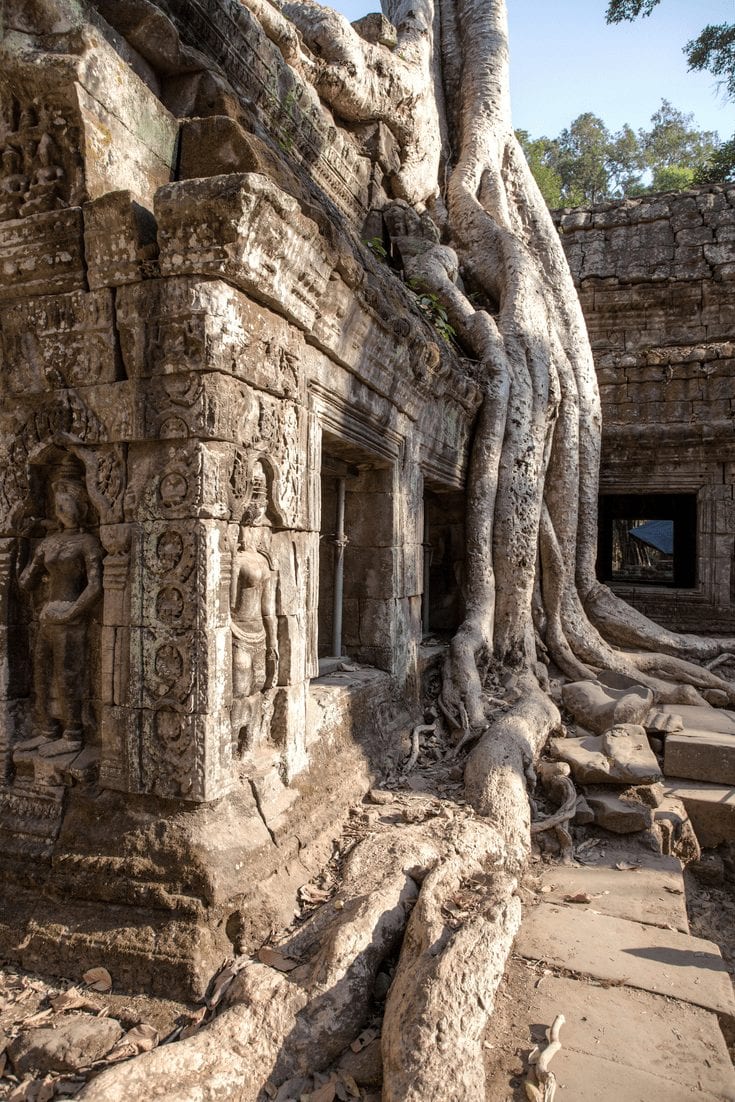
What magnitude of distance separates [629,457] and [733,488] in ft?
4.03

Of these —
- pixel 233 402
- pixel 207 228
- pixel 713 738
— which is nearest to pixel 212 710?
pixel 233 402

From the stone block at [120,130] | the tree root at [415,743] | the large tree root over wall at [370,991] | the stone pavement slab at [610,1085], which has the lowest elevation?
the stone pavement slab at [610,1085]

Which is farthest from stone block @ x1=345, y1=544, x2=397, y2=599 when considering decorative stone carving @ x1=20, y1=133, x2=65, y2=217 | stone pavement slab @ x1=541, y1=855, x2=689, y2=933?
decorative stone carving @ x1=20, y1=133, x2=65, y2=217

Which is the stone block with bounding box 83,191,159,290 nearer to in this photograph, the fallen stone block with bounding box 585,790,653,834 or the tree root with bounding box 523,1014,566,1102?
the tree root with bounding box 523,1014,566,1102

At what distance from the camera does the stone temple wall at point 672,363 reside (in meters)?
7.87

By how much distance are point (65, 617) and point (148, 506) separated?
22.5 inches

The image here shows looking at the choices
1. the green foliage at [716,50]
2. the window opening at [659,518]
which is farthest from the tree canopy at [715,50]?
the window opening at [659,518]

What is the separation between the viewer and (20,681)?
8.74 ft

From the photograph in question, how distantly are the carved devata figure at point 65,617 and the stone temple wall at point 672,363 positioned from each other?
707 centimetres

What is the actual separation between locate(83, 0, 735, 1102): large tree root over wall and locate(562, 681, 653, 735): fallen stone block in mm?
374

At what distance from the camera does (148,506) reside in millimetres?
2375

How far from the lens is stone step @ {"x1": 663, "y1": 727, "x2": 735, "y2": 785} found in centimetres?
441

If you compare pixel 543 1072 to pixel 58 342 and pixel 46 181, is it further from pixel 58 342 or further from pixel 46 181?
pixel 46 181

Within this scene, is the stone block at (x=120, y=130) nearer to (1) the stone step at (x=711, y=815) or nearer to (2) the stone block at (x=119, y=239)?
(2) the stone block at (x=119, y=239)
